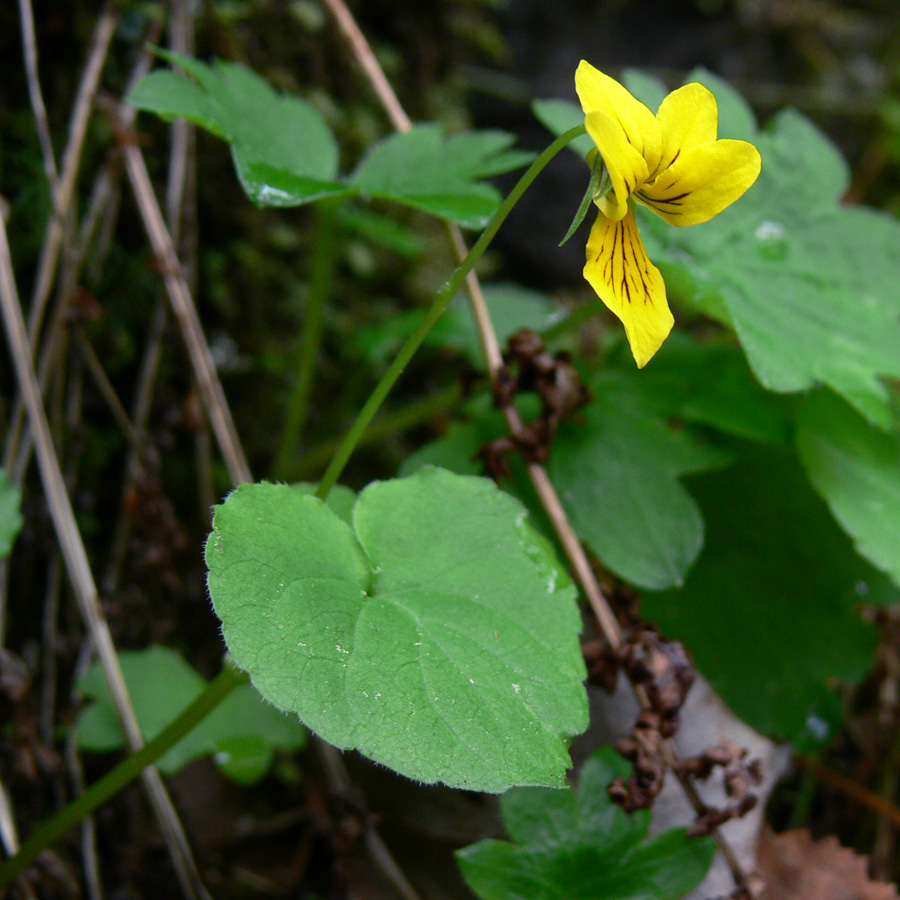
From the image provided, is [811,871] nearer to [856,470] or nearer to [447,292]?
[856,470]

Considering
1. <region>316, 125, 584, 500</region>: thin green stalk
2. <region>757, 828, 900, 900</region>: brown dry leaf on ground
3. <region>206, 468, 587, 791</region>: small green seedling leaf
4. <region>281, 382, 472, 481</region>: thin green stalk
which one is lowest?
<region>757, 828, 900, 900</region>: brown dry leaf on ground

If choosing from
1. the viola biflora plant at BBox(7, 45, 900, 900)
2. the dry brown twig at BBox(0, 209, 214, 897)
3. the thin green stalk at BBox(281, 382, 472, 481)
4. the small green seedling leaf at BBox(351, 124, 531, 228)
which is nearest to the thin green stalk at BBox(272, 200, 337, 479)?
the thin green stalk at BBox(281, 382, 472, 481)

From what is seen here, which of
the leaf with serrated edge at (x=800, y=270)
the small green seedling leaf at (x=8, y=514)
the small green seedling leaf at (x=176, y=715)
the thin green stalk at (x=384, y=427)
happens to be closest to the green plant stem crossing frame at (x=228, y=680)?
the small green seedling leaf at (x=176, y=715)

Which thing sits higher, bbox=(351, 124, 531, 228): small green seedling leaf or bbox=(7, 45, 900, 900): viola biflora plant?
bbox=(351, 124, 531, 228): small green seedling leaf

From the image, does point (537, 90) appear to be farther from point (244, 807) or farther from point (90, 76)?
point (244, 807)

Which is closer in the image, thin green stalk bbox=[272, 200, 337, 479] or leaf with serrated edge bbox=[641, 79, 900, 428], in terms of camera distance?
leaf with serrated edge bbox=[641, 79, 900, 428]

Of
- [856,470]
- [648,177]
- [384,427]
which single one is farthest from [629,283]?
[384,427]

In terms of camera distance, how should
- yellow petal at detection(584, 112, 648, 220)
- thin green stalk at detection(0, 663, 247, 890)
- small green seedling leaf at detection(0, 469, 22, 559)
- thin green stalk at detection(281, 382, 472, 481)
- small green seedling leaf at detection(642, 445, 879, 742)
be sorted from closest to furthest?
yellow petal at detection(584, 112, 648, 220)
thin green stalk at detection(0, 663, 247, 890)
small green seedling leaf at detection(0, 469, 22, 559)
small green seedling leaf at detection(642, 445, 879, 742)
thin green stalk at detection(281, 382, 472, 481)

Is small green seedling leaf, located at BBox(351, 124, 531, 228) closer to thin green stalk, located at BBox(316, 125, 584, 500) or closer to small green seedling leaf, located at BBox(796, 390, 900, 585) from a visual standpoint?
thin green stalk, located at BBox(316, 125, 584, 500)

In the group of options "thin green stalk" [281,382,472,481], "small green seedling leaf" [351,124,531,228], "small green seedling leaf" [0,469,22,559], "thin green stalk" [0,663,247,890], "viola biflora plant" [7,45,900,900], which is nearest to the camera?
"viola biflora plant" [7,45,900,900]
